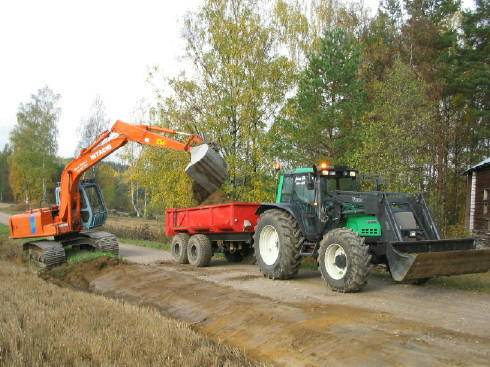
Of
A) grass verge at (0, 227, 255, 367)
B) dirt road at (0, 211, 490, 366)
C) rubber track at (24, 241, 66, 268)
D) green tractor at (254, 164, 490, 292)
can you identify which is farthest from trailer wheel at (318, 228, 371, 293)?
rubber track at (24, 241, 66, 268)

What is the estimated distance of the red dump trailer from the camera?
12336mm

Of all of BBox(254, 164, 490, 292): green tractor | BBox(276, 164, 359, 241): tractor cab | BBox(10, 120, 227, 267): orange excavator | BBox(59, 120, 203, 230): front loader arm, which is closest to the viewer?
BBox(254, 164, 490, 292): green tractor

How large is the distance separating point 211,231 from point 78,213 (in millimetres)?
5085

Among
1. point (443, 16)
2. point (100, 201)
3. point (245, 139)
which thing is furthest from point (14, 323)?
point (443, 16)

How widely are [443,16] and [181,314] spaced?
2385cm

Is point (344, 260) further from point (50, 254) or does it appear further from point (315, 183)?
point (50, 254)

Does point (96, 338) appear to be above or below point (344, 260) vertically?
below

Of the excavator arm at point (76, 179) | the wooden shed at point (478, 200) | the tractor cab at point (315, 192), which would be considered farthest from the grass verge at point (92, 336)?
the wooden shed at point (478, 200)

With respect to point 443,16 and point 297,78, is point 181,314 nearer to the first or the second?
point 297,78

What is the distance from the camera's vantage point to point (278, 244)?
34.9ft

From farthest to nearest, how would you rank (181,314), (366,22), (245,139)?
(366,22)
(245,139)
(181,314)

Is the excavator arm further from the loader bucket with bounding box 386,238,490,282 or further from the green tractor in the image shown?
the loader bucket with bounding box 386,238,490,282

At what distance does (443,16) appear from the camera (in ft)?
87.0

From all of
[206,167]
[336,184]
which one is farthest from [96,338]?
[206,167]
